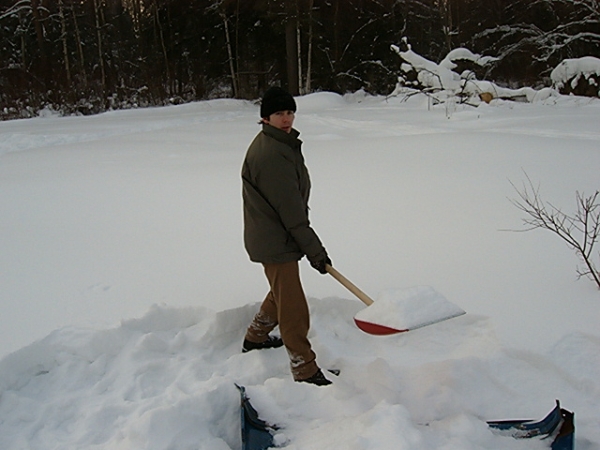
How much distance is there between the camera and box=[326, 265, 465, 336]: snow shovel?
7.48 feet

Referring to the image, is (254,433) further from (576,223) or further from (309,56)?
(309,56)

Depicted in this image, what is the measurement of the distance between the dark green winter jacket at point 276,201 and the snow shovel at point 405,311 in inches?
8.9

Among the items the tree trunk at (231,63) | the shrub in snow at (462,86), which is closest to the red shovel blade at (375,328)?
the shrub in snow at (462,86)

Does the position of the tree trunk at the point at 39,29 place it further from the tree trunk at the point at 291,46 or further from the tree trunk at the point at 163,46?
the tree trunk at the point at 291,46

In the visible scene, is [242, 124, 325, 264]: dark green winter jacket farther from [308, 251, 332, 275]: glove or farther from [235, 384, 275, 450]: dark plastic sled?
[235, 384, 275, 450]: dark plastic sled

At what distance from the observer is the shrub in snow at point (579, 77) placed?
11.9 m

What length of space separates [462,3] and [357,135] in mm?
14374

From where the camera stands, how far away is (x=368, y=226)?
4402mm

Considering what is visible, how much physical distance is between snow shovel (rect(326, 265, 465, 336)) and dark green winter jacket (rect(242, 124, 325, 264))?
8.9 inches

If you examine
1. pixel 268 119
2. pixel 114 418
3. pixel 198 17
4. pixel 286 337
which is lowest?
pixel 114 418

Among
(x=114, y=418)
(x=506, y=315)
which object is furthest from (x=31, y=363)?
(x=506, y=315)

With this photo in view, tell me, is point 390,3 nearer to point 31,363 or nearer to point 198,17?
point 198,17

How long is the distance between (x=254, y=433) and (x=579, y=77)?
42.1 ft

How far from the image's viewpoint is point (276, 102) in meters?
2.31
